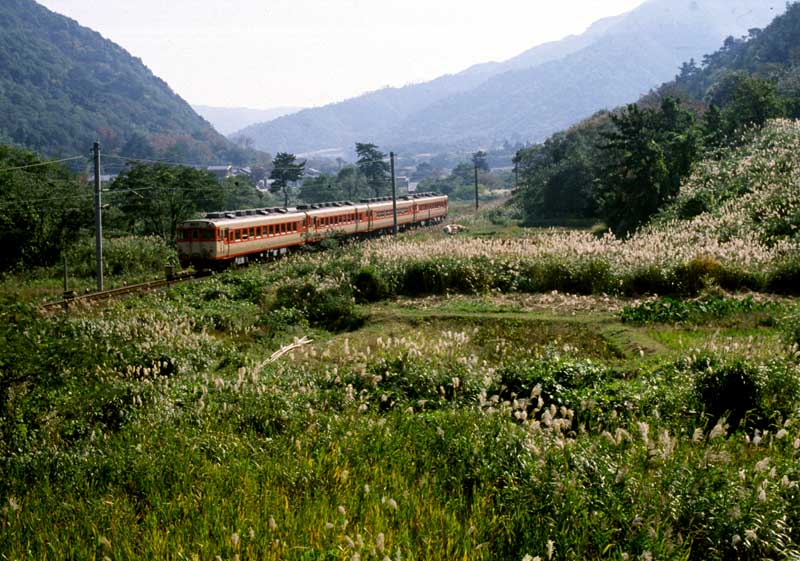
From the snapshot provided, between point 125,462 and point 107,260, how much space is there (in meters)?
23.4

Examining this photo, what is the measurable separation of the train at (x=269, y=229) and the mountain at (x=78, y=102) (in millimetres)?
99136

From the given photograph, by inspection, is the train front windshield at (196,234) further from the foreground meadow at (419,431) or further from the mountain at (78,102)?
the mountain at (78,102)

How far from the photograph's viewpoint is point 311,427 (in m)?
7.75

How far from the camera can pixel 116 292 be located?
Answer: 68.7 feet

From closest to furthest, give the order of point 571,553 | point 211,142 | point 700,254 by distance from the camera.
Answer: point 571,553 → point 700,254 → point 211,142

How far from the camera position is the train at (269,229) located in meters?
25.5

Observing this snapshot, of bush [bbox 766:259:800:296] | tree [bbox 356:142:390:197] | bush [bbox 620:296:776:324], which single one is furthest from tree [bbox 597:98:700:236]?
tree [bbox 356:142:390:197]

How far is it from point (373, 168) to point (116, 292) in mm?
80909

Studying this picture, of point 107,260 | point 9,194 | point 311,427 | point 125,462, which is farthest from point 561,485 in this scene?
point 9,194

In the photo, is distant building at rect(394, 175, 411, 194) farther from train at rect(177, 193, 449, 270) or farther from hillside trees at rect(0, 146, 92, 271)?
hillside trees at rect(0, 146, 92, 271)

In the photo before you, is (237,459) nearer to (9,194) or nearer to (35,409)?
(35,409)

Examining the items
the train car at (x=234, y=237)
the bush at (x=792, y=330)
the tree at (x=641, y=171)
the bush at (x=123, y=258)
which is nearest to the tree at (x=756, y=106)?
the tree at (x=641, y=171)

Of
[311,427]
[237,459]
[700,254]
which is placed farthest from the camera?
[700,254]

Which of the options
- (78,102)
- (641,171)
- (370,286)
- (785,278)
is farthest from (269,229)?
(78,102)
